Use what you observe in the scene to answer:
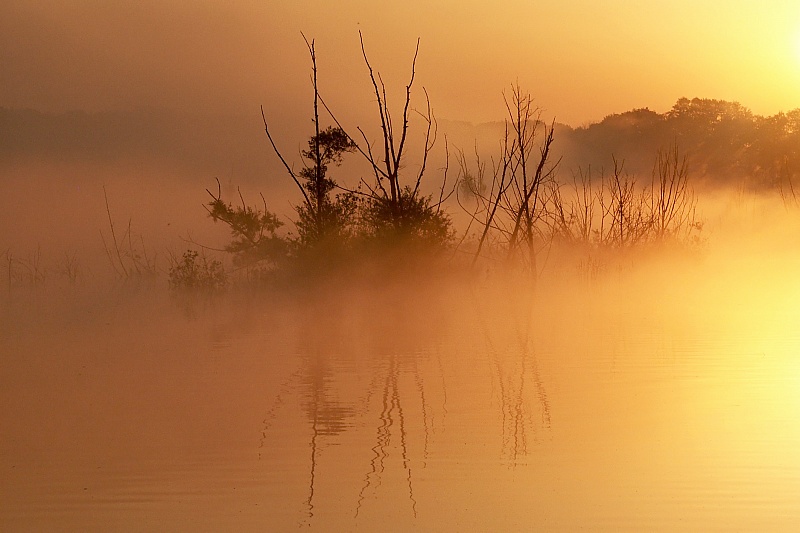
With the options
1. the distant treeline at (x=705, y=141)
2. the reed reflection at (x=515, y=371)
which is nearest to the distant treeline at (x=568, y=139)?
the distant treeline at (x=705, y=141)

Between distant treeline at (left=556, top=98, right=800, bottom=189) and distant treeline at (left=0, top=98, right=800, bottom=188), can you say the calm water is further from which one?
distant treeline at (left=556, top=98, right=800, bottom=189)

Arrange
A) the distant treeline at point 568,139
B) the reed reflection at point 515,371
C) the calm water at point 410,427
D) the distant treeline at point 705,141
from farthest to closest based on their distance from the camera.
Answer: the distant treeline at point 568,139
the distant treeline at point 705,141
the reed reflection at point 515,371
the calm water at point 410,427

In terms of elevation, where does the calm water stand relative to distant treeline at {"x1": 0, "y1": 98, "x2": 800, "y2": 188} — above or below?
below

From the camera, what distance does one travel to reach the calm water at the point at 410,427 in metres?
4.49

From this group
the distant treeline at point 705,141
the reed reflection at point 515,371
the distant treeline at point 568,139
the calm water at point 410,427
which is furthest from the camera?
the distant treeline at point 568,139

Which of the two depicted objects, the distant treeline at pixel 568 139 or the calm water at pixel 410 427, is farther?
the distant treeline at pixel 568 139

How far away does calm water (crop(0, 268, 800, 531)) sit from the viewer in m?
4.49

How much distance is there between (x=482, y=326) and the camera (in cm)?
1100

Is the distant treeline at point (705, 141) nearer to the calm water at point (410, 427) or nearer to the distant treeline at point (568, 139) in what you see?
the distant treeline at point (568, 139)

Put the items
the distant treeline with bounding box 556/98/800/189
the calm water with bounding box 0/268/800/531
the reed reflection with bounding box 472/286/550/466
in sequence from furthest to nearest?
the distant treeline with bounding box 556/98/800/189, the reed reflection with bounding box 472/286/550/466, the calm water with bounding box 0/268/800/531

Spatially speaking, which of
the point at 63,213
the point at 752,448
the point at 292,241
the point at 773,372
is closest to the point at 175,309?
the point at 292,241

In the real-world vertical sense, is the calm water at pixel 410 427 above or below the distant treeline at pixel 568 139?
below

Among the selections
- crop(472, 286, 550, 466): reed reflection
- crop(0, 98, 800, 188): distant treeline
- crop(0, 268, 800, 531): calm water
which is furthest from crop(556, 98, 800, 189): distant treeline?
crop(0, 268, 800, 531): calm water

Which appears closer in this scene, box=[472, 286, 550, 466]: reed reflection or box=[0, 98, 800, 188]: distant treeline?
box=[472, 286, 550, 466]: reed reflection
